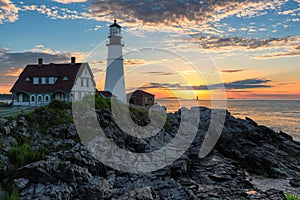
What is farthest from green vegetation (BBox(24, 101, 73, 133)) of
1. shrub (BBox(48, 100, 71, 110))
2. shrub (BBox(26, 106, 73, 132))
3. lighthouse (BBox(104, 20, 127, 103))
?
lighthouse (BBox(104, 20, 127, 103))

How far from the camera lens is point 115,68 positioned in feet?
128

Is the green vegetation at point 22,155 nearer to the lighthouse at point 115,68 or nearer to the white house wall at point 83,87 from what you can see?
the white house wall at point 83,87

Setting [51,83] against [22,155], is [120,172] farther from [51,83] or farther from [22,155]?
[51,83]

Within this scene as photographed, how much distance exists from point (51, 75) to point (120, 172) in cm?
2383

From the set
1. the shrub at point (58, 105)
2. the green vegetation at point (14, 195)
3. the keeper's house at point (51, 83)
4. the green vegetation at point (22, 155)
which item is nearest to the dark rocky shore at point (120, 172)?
the green vegetation at point (22, 155)

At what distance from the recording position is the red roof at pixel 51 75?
113 ft

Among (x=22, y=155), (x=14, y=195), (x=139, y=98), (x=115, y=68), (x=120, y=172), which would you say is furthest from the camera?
(x=139, y=98)

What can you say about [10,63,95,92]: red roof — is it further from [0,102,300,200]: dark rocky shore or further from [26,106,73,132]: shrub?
[0,102,300,200]: dark rocky shore

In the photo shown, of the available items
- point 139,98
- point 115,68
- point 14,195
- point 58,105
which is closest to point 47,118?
point 58,105

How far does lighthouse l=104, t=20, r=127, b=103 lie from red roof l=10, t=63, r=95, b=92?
316cm

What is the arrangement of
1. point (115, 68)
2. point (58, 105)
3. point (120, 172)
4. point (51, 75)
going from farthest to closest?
1. point (115, 68)
2. point (51, 75)
3. point (58, 105)
4. point (120, 172)

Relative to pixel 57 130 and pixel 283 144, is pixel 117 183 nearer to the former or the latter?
pixel 57 130

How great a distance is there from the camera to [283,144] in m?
26.8

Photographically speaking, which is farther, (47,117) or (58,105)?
(58,105)
